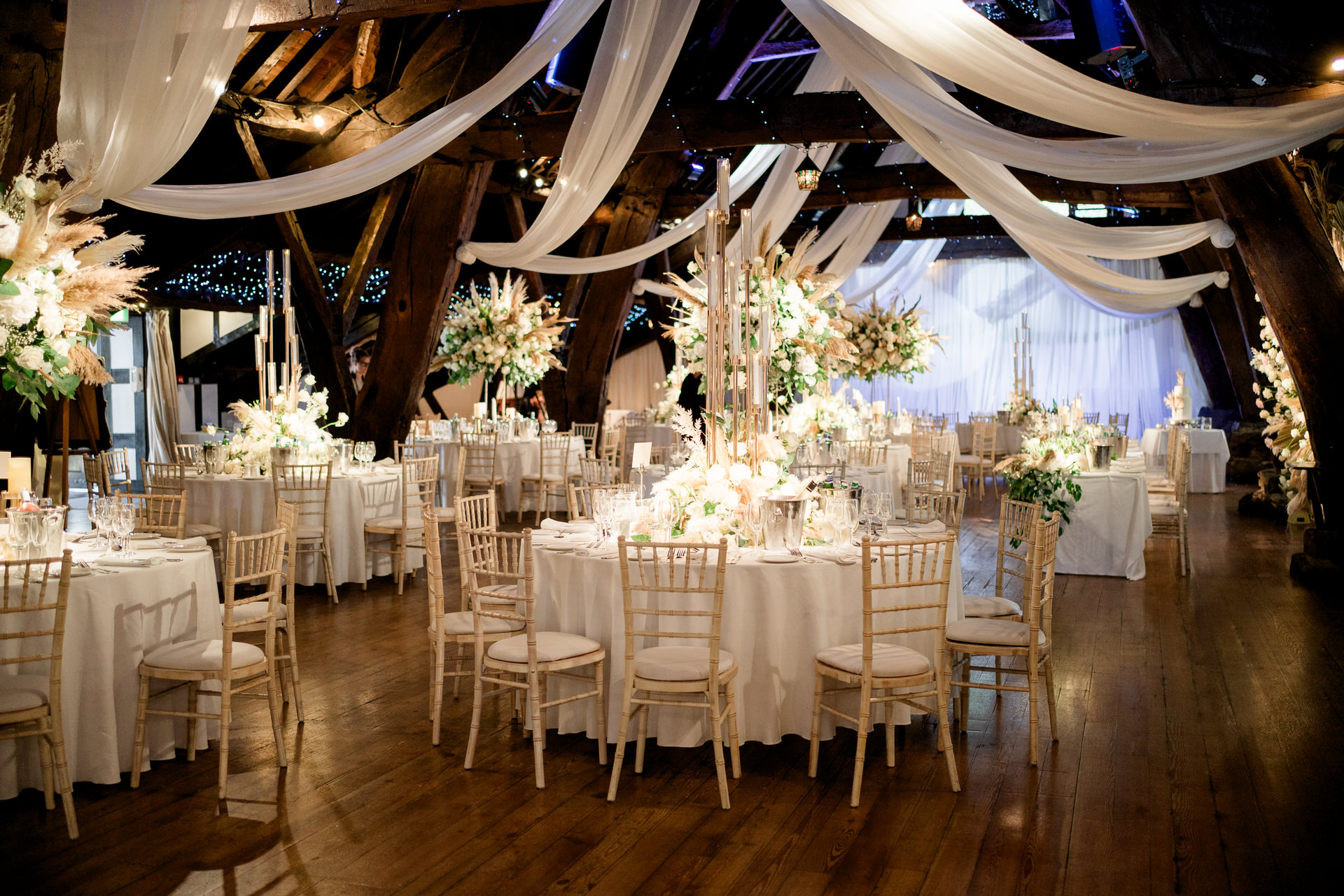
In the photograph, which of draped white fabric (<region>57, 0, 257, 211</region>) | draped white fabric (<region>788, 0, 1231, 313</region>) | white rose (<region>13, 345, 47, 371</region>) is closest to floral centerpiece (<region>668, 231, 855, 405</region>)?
draped white fabric (<region>788, 0, 1231, 313</region>)

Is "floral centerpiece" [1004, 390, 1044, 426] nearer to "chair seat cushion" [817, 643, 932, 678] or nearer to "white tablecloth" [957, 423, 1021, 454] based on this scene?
"white tablecloth" [957, 423, 1021, 454]

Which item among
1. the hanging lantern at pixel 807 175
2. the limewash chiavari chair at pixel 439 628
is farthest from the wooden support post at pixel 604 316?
the limewash chiavari chair at pixel 439 628

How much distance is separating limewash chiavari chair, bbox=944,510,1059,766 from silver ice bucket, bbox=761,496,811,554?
72 centimetres

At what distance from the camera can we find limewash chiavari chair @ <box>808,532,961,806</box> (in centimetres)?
386

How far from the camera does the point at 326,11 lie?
5762 mm

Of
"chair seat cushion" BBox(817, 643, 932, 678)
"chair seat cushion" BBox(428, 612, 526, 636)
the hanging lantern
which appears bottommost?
"chair seat cushion" BBox(817, 643, 932, 678)

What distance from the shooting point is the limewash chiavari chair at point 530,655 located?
396 cm

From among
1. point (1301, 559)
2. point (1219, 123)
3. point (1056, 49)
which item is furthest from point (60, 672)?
point (1056, 49)

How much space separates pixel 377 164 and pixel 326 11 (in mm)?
926

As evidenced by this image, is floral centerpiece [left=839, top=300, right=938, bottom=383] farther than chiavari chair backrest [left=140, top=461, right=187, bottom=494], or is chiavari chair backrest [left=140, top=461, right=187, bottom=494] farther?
floral centerpiece [left=839, top=300, right=938, bottom=383]

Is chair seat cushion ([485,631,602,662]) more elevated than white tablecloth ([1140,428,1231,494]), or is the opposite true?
white tablecloth ([1140,428,1231,494])

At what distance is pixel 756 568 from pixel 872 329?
7.84 m

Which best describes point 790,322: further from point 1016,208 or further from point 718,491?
point 718,491

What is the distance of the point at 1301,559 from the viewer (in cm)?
780
